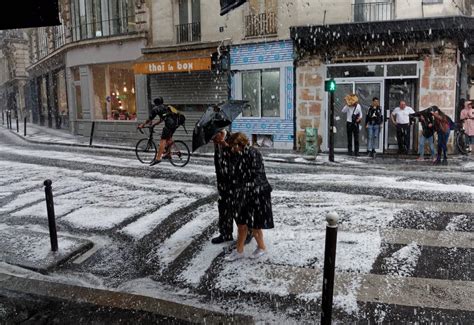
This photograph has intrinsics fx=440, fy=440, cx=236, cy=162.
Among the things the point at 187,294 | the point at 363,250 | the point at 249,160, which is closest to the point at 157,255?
the point at 187,294

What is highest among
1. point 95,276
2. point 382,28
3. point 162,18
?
point 162,18

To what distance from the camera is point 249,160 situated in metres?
5.32

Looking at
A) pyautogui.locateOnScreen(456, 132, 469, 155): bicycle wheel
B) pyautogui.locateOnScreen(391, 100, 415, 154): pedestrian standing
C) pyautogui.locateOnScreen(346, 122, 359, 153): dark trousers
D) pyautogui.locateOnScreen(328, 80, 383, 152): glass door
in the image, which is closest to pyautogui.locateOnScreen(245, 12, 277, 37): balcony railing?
pyautogui.locateOnScreen(328, 80, 383, 152): glass door

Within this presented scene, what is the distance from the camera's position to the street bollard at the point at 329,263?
363 cm

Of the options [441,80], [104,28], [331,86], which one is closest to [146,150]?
[331,86]

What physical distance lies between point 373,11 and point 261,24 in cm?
425

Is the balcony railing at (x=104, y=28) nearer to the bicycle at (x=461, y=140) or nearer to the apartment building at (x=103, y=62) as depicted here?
the apartment building at (x=103, y=62)

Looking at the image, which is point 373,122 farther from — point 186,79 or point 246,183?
point 246,183

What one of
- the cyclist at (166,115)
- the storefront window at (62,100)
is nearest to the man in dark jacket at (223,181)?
the cyclist at (166,115)

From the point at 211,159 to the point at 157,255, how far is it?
8391 millimetres

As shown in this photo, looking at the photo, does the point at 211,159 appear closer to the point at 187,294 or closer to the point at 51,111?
the point at 187,294

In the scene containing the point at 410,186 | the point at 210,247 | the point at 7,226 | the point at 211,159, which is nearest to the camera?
the point at 210,247

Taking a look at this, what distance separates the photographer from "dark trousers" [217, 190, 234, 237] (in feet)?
19.6

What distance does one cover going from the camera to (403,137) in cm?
1471
